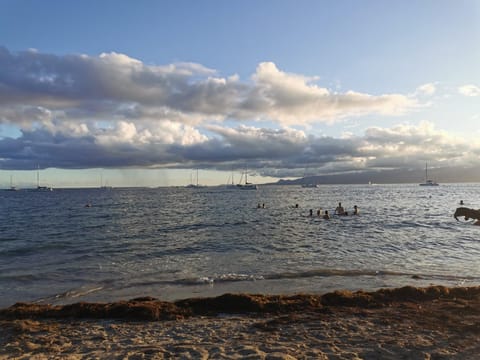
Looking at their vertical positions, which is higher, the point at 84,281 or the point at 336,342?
the point at 336,342

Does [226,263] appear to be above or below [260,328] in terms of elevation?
below

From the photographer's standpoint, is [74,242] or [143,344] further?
[74,242]

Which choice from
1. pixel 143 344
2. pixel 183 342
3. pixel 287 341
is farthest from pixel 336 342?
pixel 143 344

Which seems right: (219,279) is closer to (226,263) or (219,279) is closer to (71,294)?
(226,263)

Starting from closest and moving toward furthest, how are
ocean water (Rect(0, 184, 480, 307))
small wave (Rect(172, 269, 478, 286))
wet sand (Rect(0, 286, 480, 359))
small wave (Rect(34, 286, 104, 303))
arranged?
wet sand (Rect(0, 286, 480, 359)), small wave (Rect(34, 286, 104, 303)), ocean water (Rect(0, 184, 480, 307)), small wave (Rect(172, 269, 478, 286))

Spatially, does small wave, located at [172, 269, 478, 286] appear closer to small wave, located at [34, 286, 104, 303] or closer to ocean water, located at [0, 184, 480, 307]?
ocean water, located at [0, 184, 480, 307]

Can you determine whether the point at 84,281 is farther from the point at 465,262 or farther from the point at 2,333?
the point at 465,262

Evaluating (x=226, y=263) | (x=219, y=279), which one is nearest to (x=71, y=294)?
(x=219, y=279)

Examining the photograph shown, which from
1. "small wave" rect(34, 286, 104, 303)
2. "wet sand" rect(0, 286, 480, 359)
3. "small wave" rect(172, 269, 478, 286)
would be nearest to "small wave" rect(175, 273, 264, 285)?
"small wave" rect(172, 269, 478, 286)

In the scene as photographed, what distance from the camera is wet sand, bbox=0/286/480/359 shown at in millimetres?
6883

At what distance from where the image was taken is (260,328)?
27.0ft

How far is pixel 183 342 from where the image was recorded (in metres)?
7.46

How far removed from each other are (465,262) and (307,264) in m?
7.75

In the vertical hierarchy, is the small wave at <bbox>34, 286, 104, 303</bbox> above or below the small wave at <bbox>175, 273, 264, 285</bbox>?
below
